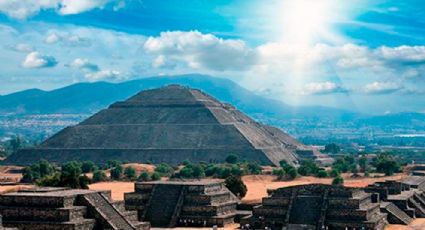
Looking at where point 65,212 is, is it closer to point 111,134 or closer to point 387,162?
point 387,162

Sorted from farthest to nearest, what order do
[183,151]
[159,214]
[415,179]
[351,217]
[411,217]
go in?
[183,151], [415,179], [411,217], [159,214], [351,217]

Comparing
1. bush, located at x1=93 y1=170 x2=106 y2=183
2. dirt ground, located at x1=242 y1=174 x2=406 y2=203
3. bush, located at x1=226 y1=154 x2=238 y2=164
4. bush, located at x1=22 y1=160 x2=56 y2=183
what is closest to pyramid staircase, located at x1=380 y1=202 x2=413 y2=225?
dirt ground, located at x1=242 y1=174 x2=406 y2=203

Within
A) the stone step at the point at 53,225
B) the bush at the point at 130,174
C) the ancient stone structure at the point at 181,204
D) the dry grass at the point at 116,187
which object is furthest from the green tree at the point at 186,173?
the stone step at the point at 53,225

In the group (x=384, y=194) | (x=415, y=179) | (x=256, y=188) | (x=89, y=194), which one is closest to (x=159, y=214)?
(x=89, y=194)

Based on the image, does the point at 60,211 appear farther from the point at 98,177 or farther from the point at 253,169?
the point at 253,169

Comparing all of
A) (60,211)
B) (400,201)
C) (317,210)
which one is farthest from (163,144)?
(60,211)

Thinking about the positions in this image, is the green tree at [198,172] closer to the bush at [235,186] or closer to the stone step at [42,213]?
the bush at [235,186]

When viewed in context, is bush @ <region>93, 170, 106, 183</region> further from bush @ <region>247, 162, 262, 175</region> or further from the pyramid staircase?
the pyramid staircase
